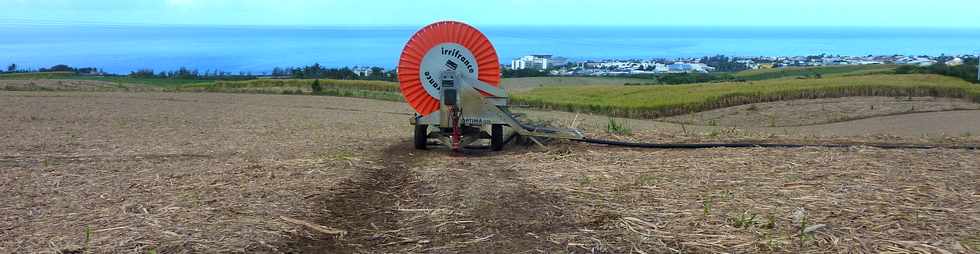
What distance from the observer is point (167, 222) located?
5.63 m

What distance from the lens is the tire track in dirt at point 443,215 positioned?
5.19 meters

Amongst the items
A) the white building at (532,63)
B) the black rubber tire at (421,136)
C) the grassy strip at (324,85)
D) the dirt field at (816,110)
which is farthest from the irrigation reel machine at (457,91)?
the white building at (532,63)

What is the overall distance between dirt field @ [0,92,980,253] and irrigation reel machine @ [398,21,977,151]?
1.95 ft

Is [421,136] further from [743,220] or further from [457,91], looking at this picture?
[743,220]

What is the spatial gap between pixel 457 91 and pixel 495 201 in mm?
4709

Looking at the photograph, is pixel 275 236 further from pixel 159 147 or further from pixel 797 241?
pixel 159 147

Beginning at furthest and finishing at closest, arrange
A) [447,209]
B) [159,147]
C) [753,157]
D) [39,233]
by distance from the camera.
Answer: [159,147], [753,157], [447,209], [39,233]

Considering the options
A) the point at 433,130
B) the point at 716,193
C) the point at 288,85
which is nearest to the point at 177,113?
the point at 433,130

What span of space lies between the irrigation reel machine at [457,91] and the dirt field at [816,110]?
60.0 ft

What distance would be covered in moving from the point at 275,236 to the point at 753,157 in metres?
5.31

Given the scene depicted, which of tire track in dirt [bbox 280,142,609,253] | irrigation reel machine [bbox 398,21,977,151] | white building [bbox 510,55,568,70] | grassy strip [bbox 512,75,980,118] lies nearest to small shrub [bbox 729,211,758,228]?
tire track in dirt [bbox 280,142,609,253]

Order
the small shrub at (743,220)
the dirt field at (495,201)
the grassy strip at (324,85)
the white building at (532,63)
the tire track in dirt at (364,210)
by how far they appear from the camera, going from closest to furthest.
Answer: the dirt field at (495,201), the tire track in dirt at (364,210), the small shrub at (743,220), the grassy strip at (324,85), the white building at (532,63)

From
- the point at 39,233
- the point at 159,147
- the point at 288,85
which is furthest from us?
the point at 288,85

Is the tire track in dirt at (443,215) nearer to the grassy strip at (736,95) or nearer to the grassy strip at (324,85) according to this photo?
the grassy strip at (736,95)
